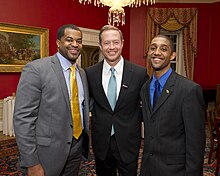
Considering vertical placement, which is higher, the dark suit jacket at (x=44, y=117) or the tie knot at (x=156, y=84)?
the tie knot at (x=156, y=84)

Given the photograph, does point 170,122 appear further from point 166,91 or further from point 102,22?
point 102,22

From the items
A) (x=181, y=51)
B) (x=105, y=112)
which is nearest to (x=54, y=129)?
(x=105, y=112)

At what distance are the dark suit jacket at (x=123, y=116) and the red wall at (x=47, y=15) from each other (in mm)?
3167

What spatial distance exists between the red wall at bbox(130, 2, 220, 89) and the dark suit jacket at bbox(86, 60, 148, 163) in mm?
5623

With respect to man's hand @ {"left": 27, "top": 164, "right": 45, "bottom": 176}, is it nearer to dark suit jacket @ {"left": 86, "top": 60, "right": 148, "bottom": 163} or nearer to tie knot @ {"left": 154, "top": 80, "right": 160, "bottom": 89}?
dark suit jacket @ {"left": 86, "top": 60, "right": 148, "bottom": 163}

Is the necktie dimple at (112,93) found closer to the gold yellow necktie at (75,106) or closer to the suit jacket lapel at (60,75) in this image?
the gold yellow necktie at (75,106)

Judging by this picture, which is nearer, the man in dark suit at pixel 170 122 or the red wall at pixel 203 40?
the man in dark suit at pixel 170 122

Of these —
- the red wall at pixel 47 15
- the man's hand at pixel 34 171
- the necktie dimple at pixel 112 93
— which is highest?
the red wall at pixel 47 15

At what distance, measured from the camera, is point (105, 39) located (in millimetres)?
2186

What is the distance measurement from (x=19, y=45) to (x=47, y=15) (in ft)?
3.20

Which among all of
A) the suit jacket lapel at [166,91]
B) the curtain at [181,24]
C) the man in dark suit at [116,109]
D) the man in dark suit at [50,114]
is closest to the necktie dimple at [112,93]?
the man in dark suit at [116,109]

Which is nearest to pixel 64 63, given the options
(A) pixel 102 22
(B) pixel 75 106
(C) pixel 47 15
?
(B) pixel 75 106

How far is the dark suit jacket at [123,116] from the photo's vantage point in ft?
7.01

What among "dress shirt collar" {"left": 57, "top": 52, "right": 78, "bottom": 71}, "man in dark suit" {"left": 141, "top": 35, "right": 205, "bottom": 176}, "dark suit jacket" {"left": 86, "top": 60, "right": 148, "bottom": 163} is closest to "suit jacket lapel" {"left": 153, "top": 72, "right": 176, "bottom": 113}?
"man in dark suit" {"left": 141, "top": 35, "right": 205, "bottom": 176}
